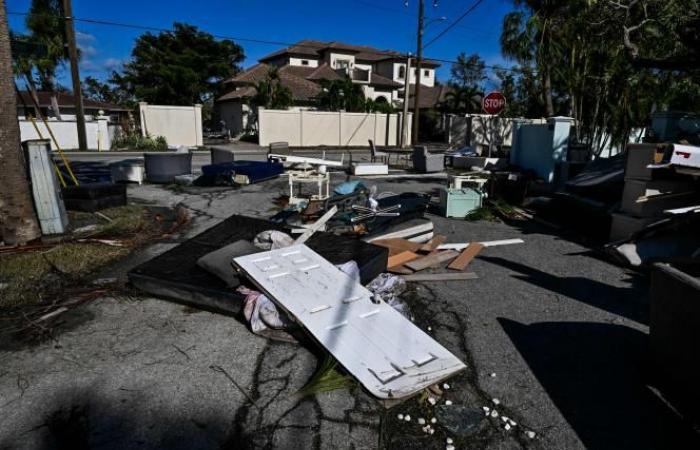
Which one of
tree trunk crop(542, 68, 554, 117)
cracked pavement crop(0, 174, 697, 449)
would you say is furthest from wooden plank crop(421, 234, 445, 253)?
tree trunk crop(542, 68, 554, 117)

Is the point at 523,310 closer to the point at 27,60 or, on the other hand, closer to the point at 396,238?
the point at 396,238

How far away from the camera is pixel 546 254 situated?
20.2ft

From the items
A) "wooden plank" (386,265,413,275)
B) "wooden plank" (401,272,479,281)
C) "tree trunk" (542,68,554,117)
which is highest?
"tree trunk" (542,68,554,117)

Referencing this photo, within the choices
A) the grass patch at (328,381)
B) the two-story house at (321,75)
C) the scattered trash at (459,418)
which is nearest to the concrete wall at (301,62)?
the two-story house at (321,75)

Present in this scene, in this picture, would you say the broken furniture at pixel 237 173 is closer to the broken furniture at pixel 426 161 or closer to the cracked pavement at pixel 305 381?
the broken furniture at pixel 426 161

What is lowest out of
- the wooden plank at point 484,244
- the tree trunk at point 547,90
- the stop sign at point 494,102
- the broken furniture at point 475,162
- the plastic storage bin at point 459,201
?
the wooden plank at point 484,244

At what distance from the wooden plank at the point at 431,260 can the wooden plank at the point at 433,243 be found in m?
0.16

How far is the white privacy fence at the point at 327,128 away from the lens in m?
25.9

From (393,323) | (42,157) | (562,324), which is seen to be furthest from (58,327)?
(562,324)

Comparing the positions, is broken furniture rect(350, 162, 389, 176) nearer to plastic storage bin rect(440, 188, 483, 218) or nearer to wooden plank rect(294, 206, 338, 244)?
plastic storage bin rect(440, 188, 483, 218)

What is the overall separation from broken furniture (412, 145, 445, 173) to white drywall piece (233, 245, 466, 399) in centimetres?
1113

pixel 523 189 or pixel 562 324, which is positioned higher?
pixel 523 189

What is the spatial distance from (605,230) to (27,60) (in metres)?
27.7

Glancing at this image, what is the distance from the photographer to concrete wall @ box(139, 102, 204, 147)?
2297cm
